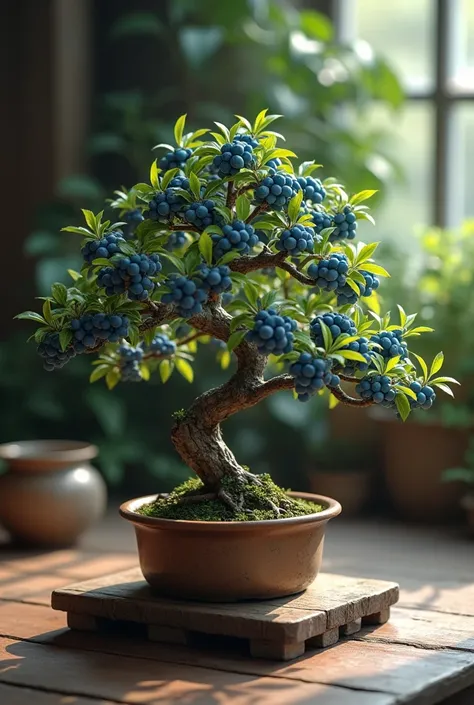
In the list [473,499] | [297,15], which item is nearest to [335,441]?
[473,499]

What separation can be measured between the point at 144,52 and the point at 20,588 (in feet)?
8.03

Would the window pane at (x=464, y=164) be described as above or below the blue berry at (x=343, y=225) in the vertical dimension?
above

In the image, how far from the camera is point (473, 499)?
3609mm

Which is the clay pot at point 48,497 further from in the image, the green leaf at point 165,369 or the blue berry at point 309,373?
the blue berry at point 309,373

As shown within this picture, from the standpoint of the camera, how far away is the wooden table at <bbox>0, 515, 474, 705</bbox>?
196 centimetres

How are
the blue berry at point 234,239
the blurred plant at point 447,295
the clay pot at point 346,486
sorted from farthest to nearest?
the clay pot at point 346,486
the blurred plant at point 447,295
the blue berry at point 234,239

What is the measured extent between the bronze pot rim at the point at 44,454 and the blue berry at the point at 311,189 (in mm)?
1422

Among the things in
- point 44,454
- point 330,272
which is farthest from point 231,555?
point 44,454

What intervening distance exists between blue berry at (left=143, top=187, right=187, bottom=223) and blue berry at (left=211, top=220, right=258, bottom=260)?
10 cm

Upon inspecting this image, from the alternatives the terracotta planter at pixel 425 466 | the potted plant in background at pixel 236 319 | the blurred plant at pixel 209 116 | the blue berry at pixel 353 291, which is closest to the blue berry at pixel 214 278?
the potted plant in background at pixel 236 319

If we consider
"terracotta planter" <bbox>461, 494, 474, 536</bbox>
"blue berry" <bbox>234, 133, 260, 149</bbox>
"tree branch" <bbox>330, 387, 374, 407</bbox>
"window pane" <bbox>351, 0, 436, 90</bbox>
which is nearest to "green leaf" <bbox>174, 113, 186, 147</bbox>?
"blue berry" <bbox>234, 133, 260, 149</bbox>

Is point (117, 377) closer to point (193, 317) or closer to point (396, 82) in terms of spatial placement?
point (193, 317)

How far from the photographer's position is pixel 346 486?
13.0ft

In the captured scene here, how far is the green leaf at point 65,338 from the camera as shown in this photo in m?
2.08
